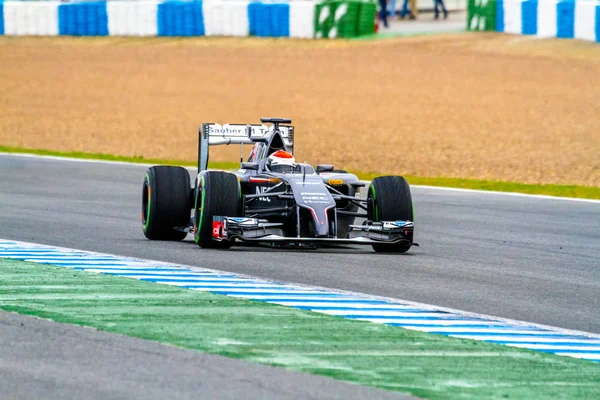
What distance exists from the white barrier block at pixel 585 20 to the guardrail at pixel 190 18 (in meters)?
8.77

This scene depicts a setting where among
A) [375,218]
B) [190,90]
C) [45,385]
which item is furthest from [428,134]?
[45,385]

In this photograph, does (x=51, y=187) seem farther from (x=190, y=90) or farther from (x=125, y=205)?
(x=190, y=90)

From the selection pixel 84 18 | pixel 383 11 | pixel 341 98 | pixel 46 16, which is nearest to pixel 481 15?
pixel 383 11

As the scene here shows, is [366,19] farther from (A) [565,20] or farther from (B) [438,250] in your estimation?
(B) [438,250]

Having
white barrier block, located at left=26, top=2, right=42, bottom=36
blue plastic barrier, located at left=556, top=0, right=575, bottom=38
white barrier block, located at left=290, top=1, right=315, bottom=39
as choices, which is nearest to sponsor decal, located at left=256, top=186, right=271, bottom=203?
blue plastic barrier, located at left=556, top=0, right=575, bottom=38

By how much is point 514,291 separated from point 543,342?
204 centimetres

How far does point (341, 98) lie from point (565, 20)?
37.3 feet

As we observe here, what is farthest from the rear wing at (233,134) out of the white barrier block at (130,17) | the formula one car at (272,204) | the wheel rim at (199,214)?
the white barrier block at (130,17)

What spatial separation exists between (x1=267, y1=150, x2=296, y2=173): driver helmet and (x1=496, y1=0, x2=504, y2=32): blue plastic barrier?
112 ft

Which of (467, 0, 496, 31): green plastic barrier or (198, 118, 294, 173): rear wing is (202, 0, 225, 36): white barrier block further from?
(198, 118, 294, 173): rear wing

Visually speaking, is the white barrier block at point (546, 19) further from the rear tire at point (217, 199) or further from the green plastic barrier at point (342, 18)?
the rear tire at point (217, 199)

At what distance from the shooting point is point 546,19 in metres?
42.8

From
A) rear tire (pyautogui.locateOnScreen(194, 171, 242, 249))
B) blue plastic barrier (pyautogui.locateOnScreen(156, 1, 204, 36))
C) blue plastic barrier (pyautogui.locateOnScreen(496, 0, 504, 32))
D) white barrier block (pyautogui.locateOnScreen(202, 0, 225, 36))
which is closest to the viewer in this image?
rear tire (pyautogui.locateOnScreen(194, 171, 242, 249))

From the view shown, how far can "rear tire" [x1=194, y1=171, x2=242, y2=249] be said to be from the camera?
11211 millimetres
